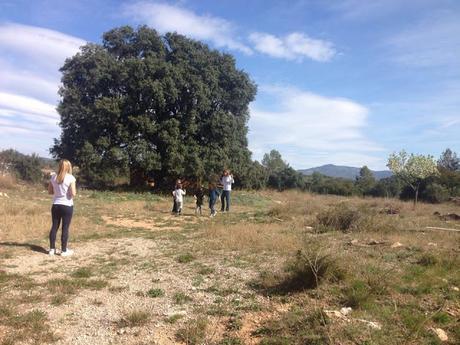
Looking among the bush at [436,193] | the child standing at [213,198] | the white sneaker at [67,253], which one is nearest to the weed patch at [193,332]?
the white sneaker at [67,253]

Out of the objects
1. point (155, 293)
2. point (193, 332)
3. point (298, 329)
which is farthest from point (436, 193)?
point (193, 332)

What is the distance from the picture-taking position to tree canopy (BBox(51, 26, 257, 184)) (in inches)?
955

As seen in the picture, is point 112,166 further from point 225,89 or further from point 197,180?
point 225,89

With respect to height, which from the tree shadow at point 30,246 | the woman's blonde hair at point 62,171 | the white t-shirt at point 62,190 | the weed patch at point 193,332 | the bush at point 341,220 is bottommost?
the tree shadow at point 30,246

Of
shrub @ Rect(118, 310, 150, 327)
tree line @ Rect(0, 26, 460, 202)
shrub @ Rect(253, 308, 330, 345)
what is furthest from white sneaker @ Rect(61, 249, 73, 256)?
tree line @ Rect(0, 26, 460, 202)

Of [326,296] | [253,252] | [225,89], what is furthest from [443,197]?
[326,296]

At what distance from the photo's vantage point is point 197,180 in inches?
1007

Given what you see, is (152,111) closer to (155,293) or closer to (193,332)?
(155,293)

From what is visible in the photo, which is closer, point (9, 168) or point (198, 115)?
point (198, 115)

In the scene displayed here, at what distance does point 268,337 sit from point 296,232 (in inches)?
261

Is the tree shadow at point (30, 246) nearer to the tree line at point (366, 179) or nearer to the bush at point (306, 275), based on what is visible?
the bush at point (306, 275)

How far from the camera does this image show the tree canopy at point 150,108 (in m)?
A: 24.3

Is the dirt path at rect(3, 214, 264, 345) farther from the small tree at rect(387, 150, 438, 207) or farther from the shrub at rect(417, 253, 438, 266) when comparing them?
the small tree at rect(387, 150, 438, 207)

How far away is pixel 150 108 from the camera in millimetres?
25766
